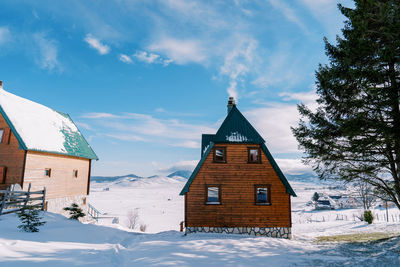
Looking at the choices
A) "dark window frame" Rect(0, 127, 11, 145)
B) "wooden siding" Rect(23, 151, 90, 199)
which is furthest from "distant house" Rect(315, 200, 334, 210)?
"dark window frame" Rect(0, 127, 11, 145)

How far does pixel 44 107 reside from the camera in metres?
25.4

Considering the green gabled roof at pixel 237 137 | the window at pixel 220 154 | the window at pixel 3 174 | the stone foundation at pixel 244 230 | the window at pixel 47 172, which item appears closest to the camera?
the stone foundation at pixel 244 230

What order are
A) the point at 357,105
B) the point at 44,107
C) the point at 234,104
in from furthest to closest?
the point at 44,107, the point at 234,104, the point at 357,105

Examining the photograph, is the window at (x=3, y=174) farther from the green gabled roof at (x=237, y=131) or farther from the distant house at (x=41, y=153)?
the green gabled roof at (x=237, y=131)

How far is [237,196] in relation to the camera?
1638 centimetres

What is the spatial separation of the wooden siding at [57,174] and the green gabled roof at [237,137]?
13.0 meters

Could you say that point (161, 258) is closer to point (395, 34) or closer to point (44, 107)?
point (395, 34)

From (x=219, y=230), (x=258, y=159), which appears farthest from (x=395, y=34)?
(x=219, y=230)

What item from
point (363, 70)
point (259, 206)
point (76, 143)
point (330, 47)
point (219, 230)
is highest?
point (330, 47)

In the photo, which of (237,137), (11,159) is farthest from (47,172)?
(237,137)

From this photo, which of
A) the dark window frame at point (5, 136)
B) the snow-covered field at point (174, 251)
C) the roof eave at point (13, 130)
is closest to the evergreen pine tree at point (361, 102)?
the snow-covered field at point (174, 251)

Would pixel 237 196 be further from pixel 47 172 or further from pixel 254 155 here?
pixel 47 172

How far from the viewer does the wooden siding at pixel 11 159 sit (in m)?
18.2

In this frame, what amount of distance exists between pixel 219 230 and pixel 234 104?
10.1 metres
